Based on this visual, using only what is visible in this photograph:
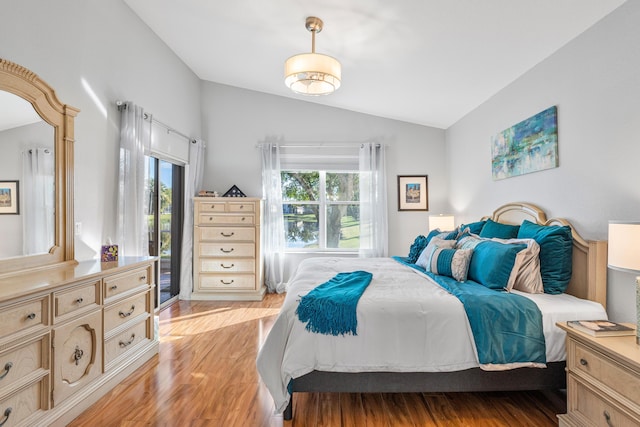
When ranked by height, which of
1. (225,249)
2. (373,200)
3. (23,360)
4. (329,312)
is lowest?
(23,360)

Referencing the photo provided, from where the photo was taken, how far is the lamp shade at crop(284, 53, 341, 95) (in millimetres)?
2721

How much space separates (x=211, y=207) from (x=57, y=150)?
2.16m

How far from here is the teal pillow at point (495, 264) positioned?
227cm

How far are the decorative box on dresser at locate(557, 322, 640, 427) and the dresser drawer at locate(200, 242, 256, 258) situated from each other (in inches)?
136

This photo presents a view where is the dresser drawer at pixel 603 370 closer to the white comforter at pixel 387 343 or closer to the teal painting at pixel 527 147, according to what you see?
the white comforter at pixel 387 343

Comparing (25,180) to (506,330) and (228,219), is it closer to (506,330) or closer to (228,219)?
(228,219)

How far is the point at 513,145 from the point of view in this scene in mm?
3170

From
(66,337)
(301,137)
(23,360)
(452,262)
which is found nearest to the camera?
(23,360)

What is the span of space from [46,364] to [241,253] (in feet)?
9.09

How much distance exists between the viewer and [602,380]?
156 cm

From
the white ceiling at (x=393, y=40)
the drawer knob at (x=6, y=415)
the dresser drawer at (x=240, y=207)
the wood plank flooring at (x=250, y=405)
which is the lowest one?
the wood plank flooring at (x=250, y=405)

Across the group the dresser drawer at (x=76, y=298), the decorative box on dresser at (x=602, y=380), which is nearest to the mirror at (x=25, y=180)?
the dresser drawer at (x=76, y=298)

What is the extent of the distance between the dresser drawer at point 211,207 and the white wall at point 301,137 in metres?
0.60

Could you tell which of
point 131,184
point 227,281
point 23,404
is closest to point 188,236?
point 227,281
